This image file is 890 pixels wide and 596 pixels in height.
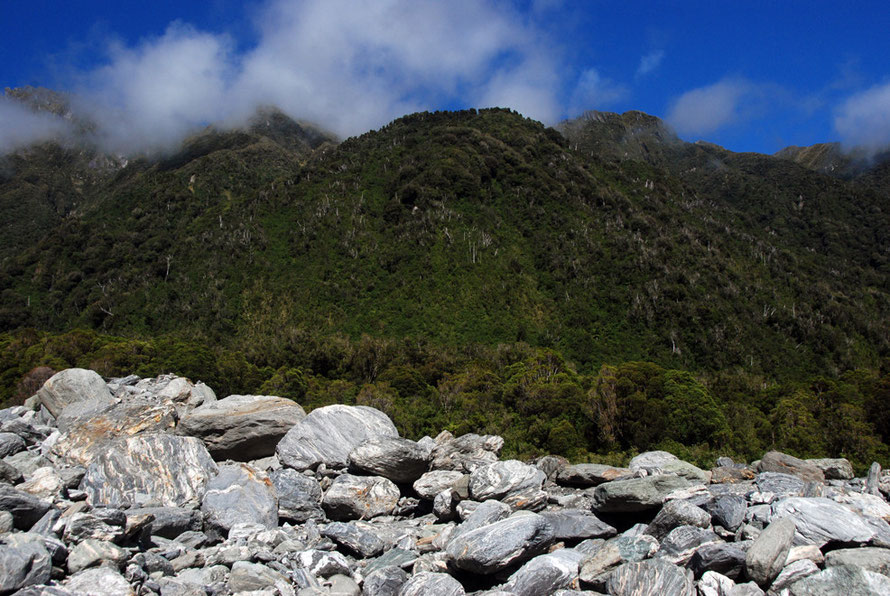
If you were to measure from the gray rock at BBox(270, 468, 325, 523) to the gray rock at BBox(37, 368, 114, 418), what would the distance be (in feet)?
30.6

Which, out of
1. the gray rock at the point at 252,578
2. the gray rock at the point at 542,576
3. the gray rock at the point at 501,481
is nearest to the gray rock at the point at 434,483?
the gray rock at the point at 501,481

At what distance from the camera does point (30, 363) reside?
29672 mm

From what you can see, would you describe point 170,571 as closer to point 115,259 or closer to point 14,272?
point 115,259

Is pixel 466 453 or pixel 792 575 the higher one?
pixel 466 453

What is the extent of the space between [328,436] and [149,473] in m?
4.54

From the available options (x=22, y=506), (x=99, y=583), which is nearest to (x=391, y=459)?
(x=99, y=583)

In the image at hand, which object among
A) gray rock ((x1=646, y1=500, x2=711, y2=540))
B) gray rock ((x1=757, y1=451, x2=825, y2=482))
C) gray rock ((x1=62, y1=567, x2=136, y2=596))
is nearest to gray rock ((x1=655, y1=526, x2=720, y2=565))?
gray rock ((x1=646, y1=500, x2=711, y2=540))

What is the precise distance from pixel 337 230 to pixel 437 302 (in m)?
22.0

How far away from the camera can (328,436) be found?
14633 mm

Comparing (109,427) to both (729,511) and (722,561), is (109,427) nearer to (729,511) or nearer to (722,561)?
(722,561)

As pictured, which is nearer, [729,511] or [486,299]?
[729,511]

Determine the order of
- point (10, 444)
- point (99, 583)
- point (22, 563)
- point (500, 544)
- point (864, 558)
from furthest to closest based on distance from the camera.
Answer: point (10, 444) < point (500, 544) < point (864, 558) < point (99, 583) < point (22, 563)

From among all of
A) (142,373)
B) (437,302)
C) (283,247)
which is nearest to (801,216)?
(437,302)

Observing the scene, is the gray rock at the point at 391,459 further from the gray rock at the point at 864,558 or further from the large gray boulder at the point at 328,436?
the gray rock at the point at 864,558
